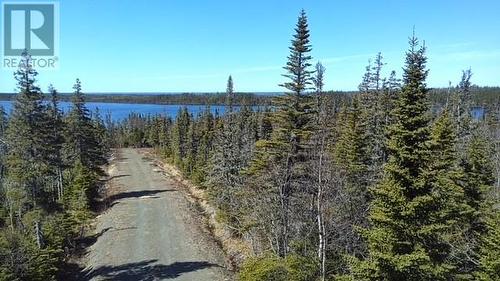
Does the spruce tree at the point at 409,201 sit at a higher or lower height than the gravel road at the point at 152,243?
higher

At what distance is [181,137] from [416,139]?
6380cm

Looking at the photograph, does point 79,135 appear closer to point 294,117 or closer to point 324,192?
point 294,117

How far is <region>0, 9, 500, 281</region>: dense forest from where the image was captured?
14.9m

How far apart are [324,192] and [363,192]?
8985 mm

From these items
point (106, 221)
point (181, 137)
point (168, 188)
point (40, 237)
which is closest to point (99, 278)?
point (40, 237)

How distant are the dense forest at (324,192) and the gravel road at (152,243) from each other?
2.16 m

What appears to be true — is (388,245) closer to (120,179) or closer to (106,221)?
(106,221)

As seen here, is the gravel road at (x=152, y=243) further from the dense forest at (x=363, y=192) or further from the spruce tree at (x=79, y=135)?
the spruce tree at (x=79, y=135)

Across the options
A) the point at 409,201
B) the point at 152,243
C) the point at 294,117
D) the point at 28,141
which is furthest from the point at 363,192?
the point at 28,141

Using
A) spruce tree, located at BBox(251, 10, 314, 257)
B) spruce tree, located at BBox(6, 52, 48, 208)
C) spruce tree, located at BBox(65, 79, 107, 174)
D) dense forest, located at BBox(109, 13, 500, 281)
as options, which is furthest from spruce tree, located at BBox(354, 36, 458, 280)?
spruce tree, located at BBox(65, 79, 107, 174)

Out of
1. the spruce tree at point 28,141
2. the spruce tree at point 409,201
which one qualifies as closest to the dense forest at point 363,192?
the spruce tree at point 409,201

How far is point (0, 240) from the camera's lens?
64.2 feet

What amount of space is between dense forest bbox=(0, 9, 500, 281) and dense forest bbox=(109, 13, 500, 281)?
0.23 ft

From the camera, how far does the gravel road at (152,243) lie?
2509 centimetres
